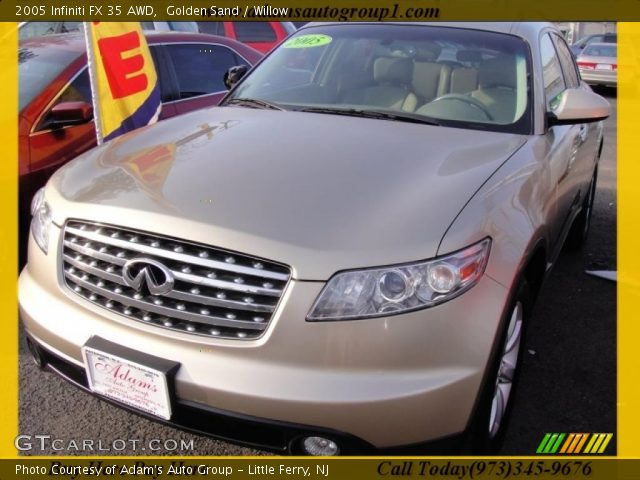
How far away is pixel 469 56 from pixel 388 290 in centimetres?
192

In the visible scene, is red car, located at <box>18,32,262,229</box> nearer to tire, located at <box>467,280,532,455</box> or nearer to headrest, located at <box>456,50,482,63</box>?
headrest, located at <box>456,50,482,63</box>

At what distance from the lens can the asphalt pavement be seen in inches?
100

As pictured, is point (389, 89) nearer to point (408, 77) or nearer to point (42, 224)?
point (408, 77)

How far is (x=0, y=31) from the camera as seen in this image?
4.88 metres

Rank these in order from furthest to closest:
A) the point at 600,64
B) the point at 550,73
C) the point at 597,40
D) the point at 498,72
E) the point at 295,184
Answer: the point at 597,40 → the point at 600,64 → the point at 550,73 → the point at 498,72 → the point at 295,184

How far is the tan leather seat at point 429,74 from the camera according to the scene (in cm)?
319

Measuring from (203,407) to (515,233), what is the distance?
1256mm

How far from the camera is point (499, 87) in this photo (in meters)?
3.08

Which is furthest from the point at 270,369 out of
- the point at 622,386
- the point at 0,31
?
the point at 0,31

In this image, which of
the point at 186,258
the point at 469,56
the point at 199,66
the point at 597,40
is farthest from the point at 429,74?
the point at 597,40

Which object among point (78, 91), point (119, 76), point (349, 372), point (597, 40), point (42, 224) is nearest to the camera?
point (349, 372)

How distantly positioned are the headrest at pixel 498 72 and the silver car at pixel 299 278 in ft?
1.67

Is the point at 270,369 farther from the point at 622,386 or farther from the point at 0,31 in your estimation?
the point at 0,31

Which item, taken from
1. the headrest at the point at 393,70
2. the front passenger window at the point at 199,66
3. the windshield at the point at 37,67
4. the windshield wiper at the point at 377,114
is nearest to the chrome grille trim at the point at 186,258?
the windshield wiper at the point at 377,114
